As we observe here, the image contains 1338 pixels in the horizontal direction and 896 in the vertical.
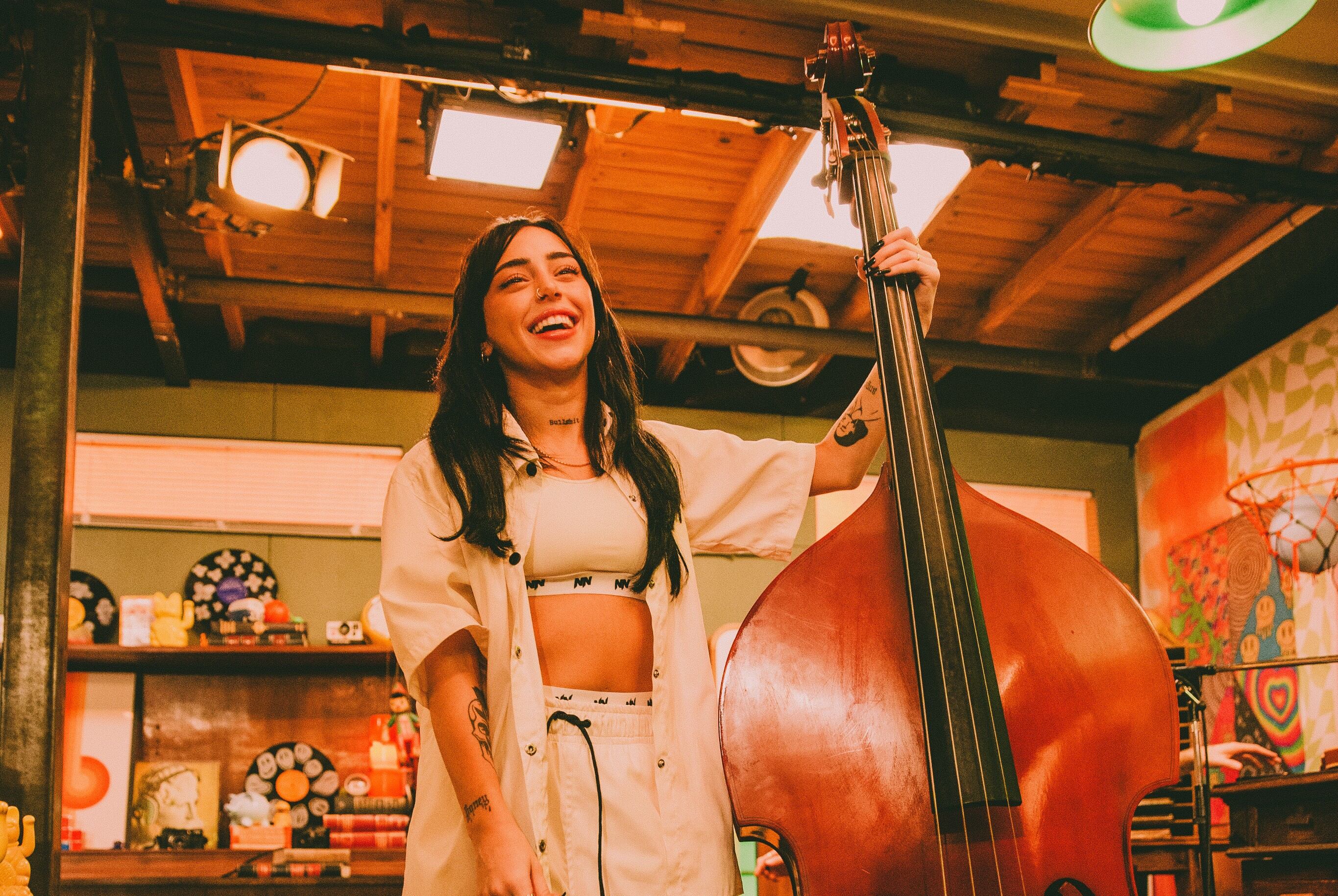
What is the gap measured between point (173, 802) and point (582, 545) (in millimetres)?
4397

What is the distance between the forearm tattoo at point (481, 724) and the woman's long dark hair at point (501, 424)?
0.18 m

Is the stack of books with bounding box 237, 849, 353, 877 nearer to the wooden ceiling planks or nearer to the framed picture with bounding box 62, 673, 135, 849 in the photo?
the framed picture with bounding box 62, 673, 135, 849

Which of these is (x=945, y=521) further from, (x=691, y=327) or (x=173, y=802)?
(x=173, y=802)

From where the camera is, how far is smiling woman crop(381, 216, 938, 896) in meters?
1.32

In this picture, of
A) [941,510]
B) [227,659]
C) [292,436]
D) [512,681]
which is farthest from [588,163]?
[512,681]

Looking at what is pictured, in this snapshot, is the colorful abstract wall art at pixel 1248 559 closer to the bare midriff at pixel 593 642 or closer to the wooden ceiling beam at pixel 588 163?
the wooden ceiling beam at pixel 588 163

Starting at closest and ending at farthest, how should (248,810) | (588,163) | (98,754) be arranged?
(588,163) < (248,810) < (98,754)

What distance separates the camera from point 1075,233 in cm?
482

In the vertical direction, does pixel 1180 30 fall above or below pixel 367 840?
above

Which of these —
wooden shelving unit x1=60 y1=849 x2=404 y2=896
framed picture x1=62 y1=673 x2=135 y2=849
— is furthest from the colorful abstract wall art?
framed picture x1=62 y1=673 x2=135 y2=849

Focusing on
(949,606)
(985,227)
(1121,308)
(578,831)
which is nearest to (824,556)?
(949,606)

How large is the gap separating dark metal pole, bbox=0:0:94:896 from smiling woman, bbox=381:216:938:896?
5.56 ft

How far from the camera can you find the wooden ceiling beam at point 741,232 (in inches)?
163

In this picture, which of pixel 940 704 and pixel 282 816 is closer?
pixel 940 704
